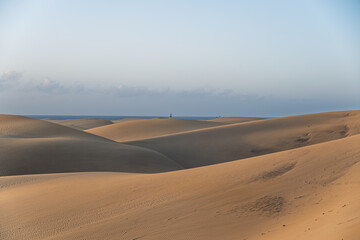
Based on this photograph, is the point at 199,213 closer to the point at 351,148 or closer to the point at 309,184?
the point at 309,184

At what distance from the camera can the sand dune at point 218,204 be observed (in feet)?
20.0

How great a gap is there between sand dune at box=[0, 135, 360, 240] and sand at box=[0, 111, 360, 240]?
0.7 inches

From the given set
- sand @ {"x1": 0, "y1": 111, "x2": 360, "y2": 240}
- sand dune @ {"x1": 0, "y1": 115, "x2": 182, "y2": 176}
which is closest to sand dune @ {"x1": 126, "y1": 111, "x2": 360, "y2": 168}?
sand dune @ {"x1": 0, "y1": 115, "x2": 182, "y2": 176}

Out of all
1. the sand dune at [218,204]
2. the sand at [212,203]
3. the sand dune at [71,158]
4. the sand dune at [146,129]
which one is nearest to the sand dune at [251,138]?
the sand dune at [71,158]

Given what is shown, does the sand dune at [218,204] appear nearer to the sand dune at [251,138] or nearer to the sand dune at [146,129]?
the sand dune at [251,138]

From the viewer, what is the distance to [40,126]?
29844 millimetres

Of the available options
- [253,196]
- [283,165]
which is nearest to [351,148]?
[283,165]

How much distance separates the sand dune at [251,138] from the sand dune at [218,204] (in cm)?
1649

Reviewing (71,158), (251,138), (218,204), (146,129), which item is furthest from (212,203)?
(146,129)

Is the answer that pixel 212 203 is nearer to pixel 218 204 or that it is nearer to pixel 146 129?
pixel 218 204

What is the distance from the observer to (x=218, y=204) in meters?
7.35

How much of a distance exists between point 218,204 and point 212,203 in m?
0.14

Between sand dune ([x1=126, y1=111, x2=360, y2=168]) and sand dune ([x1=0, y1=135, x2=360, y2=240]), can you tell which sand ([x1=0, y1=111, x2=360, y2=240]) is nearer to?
sand dune ([x1=0, y1=135, x2=360, y2=240])

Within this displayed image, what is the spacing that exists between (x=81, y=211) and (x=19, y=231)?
A: 1.32 meters
